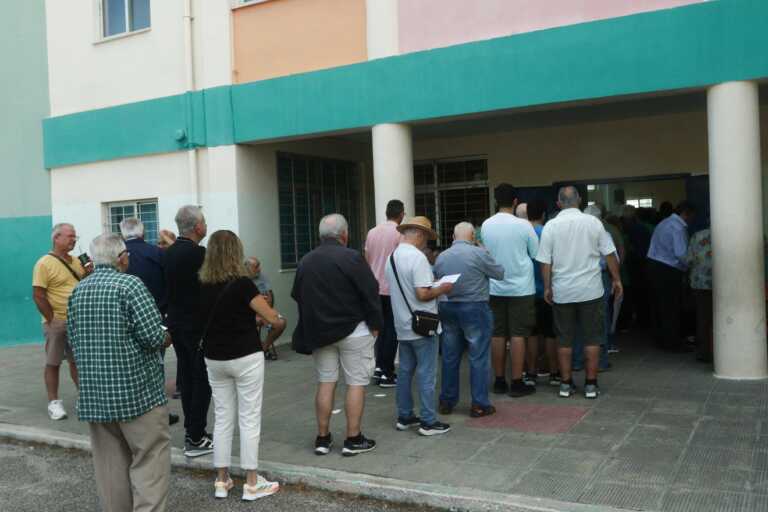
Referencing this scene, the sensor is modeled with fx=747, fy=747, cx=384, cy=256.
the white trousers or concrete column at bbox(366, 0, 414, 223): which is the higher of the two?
concrete column at bbox(366, 0, 414, 223)

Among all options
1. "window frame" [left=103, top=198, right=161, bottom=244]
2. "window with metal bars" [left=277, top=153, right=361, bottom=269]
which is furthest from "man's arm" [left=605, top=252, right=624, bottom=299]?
"window frame" [left=103, top=198, right=161, bottom=244]

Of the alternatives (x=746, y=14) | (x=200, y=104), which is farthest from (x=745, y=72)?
(x=200, y=104)

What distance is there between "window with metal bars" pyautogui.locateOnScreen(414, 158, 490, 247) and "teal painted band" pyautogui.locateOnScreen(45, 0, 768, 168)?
12.4 feet

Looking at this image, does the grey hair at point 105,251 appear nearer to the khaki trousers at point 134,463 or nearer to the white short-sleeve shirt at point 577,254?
the khaki trousers at point 134,463

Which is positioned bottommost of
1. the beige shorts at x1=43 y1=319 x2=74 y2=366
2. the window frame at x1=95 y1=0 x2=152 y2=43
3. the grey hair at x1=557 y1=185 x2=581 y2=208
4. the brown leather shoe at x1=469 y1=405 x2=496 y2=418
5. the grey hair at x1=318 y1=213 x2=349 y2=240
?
the brown leather shoe at x1=469 y1=405 x2=496 y2=418

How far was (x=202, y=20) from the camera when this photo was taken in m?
10.9

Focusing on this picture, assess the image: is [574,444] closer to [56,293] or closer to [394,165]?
[394,165]

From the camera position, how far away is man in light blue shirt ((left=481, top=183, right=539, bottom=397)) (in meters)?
7.07

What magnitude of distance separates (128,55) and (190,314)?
7271 millimetres

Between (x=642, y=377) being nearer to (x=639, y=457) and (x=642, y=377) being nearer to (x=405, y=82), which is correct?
(x=639, y=457)

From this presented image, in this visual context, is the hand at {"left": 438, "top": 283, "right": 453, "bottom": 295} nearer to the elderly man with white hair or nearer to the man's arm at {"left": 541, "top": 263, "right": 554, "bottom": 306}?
the elderly man with white hair

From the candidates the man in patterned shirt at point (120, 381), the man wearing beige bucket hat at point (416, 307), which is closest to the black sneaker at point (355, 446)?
the man wearing beige bucket hat at point (416, 307)

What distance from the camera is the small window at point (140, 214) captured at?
38.6 feet

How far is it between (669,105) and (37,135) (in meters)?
10.2
